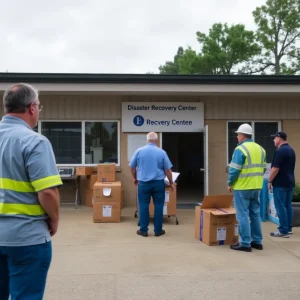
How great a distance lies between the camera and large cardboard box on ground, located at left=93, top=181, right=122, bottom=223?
8000 millimetres

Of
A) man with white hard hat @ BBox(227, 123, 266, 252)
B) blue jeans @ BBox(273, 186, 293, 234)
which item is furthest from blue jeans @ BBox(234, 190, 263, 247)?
blue jeans @ BBox(273, 186, 293, 234)

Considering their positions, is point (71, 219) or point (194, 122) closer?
point (71, 219)

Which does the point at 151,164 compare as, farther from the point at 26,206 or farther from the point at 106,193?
the point at 26,206

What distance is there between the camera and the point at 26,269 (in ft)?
7.99

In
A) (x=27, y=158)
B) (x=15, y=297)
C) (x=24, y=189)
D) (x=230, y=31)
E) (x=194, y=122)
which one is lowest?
(x=15, y=297)

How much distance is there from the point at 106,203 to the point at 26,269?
5592 mm

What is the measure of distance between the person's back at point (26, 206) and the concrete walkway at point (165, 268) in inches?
67.4

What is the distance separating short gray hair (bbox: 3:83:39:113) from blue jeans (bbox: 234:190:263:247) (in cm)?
404

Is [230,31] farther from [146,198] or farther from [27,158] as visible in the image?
[27,158]

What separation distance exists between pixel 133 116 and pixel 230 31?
31422 millimetres

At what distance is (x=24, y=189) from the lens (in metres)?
2.45

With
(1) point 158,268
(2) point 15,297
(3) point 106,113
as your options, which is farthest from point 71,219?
(2) point 15,297

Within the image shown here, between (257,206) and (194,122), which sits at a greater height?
(194,122)

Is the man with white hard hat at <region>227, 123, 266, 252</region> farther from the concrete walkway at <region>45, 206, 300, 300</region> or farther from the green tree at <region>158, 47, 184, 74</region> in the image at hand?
the green tree at <region>158, 47, 184, 74</region>
